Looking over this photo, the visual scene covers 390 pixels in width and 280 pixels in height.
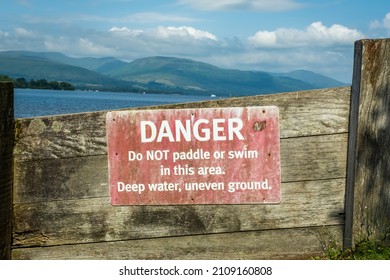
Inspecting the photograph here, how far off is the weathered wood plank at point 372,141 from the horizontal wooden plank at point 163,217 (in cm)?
21

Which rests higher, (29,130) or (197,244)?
(29,130)

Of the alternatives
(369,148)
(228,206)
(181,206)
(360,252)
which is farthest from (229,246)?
(369,148)

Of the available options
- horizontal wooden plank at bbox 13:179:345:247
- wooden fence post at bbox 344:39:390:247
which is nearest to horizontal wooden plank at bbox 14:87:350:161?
wooden fence post at bbox 344:39:390:247

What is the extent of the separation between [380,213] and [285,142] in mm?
1048

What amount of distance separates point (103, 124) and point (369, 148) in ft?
7.66

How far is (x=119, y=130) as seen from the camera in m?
5.16

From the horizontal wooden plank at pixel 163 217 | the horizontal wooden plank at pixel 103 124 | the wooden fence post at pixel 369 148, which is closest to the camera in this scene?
the wooden fence post at pixel 369 148

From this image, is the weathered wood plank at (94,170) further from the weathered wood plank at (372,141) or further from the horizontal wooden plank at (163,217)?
the weathered wood plank at (372,141)

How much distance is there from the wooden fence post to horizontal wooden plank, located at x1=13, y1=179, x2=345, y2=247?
0.18 metres

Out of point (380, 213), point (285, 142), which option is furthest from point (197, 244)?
point (380, 213)

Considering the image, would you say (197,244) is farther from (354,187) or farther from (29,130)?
(29,130)

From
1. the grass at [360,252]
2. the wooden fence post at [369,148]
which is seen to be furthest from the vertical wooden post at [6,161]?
the wooden fence post at [369,148]

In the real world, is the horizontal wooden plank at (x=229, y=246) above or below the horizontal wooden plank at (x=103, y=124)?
below

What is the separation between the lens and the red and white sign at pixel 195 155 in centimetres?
509
